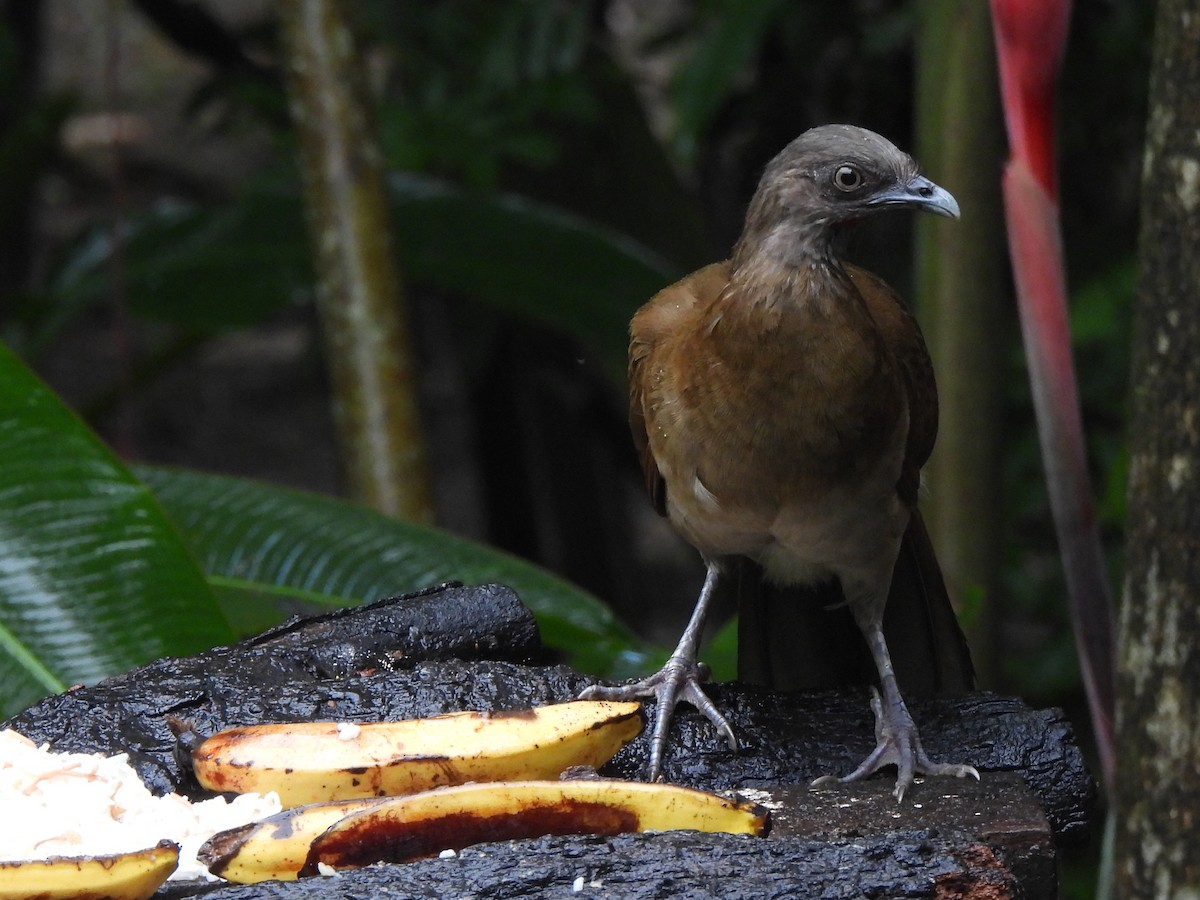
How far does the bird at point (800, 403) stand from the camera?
7.11ft

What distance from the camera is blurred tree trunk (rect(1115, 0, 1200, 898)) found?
1930mm

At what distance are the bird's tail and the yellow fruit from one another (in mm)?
979

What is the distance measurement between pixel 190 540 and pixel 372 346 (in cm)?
72

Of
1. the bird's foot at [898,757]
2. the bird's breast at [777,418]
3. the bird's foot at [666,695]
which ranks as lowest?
the bird's foot at [898,757]

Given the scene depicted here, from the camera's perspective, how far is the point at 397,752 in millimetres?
1825

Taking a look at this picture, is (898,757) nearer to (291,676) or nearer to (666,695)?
(666,695)

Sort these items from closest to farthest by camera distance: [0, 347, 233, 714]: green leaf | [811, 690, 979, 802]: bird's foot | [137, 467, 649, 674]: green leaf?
Answer: [811, 690, 979, 802]: bird's foot → [0, 347, 233, 714]: green leaf → [137, 467, 649, 674]: green leaf

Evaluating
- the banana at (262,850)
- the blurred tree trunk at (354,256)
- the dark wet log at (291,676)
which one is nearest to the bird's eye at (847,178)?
the dark wet log at (291,676)

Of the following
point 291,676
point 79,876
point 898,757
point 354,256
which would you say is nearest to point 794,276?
point 898,757

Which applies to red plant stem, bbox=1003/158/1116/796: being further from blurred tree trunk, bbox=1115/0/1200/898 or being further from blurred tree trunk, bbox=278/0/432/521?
blurred tree trunk, bbox=278/0/432/521

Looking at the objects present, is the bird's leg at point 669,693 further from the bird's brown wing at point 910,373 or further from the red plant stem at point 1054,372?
the red plant stem at point 1054,372

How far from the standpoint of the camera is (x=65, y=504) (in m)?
2.70

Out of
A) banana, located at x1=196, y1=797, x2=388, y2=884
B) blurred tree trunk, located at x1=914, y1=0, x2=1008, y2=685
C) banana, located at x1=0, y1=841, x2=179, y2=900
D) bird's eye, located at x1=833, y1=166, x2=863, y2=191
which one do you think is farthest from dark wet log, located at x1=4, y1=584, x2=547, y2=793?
blurred tree trunk, located at x1=914, y1=0, x2=1008, y2=685

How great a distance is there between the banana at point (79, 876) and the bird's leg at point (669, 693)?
0.87 metres
